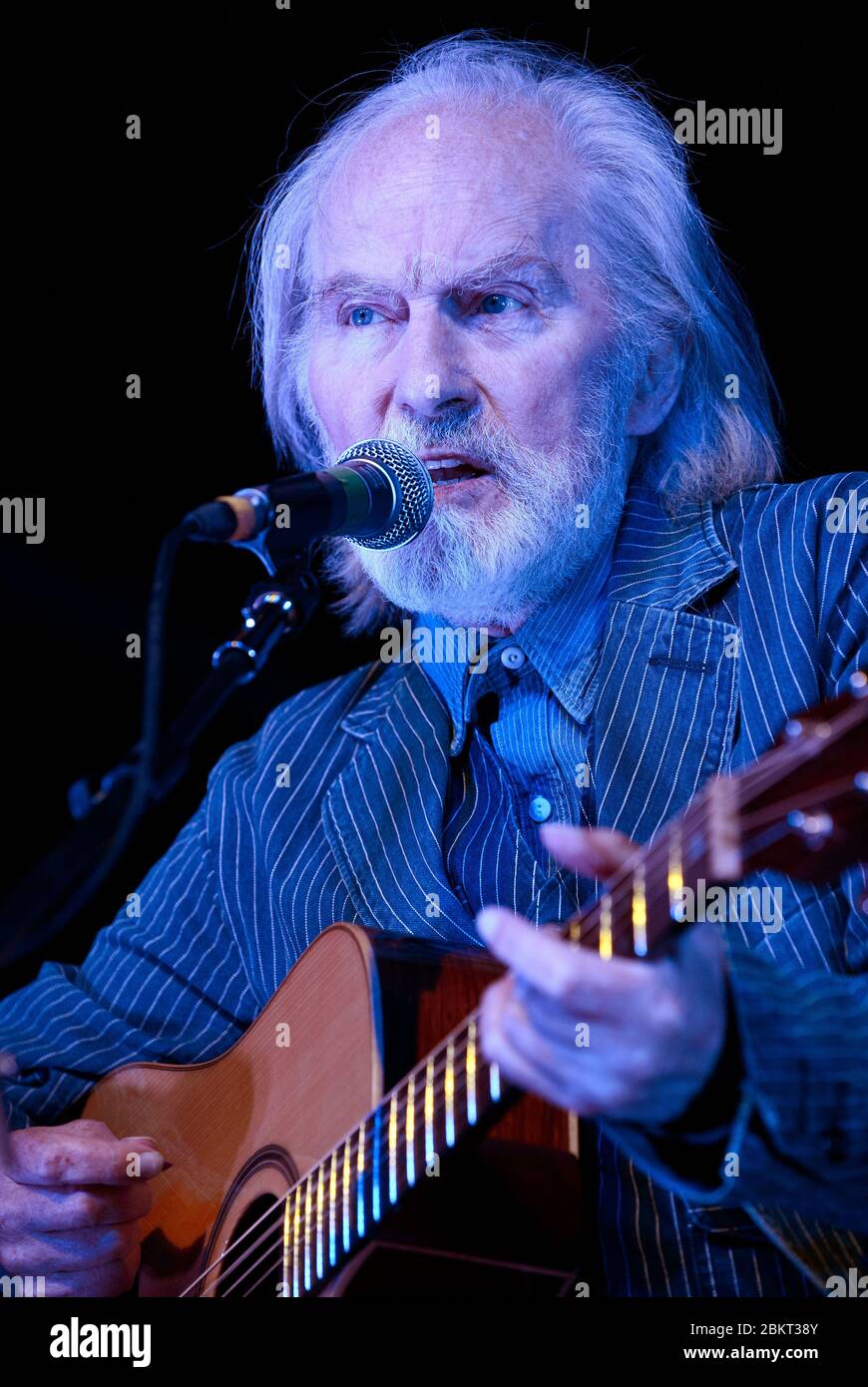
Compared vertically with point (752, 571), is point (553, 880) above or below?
below

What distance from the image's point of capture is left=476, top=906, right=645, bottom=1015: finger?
1254 millimetres

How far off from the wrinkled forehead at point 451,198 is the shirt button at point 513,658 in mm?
695

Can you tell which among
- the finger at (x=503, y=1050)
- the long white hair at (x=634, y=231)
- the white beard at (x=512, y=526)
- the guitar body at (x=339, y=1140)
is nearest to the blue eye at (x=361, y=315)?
the white beard at (x=512, y=526)

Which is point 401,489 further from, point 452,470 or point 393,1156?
point 393,1156

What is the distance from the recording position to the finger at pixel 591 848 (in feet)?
4.60

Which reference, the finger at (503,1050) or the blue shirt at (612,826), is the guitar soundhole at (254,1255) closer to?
the blue shirt at (612,826)

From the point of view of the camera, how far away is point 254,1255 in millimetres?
1932

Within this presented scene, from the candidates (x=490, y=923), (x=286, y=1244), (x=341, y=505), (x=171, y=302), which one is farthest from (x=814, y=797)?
(x=171, y=302)

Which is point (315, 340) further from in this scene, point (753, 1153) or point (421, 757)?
point (753, 1153)

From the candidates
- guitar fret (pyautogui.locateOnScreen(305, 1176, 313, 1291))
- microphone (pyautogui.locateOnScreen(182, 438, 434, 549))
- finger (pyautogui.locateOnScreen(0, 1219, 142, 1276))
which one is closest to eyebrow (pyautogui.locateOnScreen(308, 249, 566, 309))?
microphone (pyautogui.locateOnScreen(182, 438, 434, 549))

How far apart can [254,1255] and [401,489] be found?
1.11m

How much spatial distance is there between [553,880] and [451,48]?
6.26 ft

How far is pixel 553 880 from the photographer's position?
2297mm

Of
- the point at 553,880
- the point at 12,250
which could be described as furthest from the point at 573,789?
the point at 12,250
